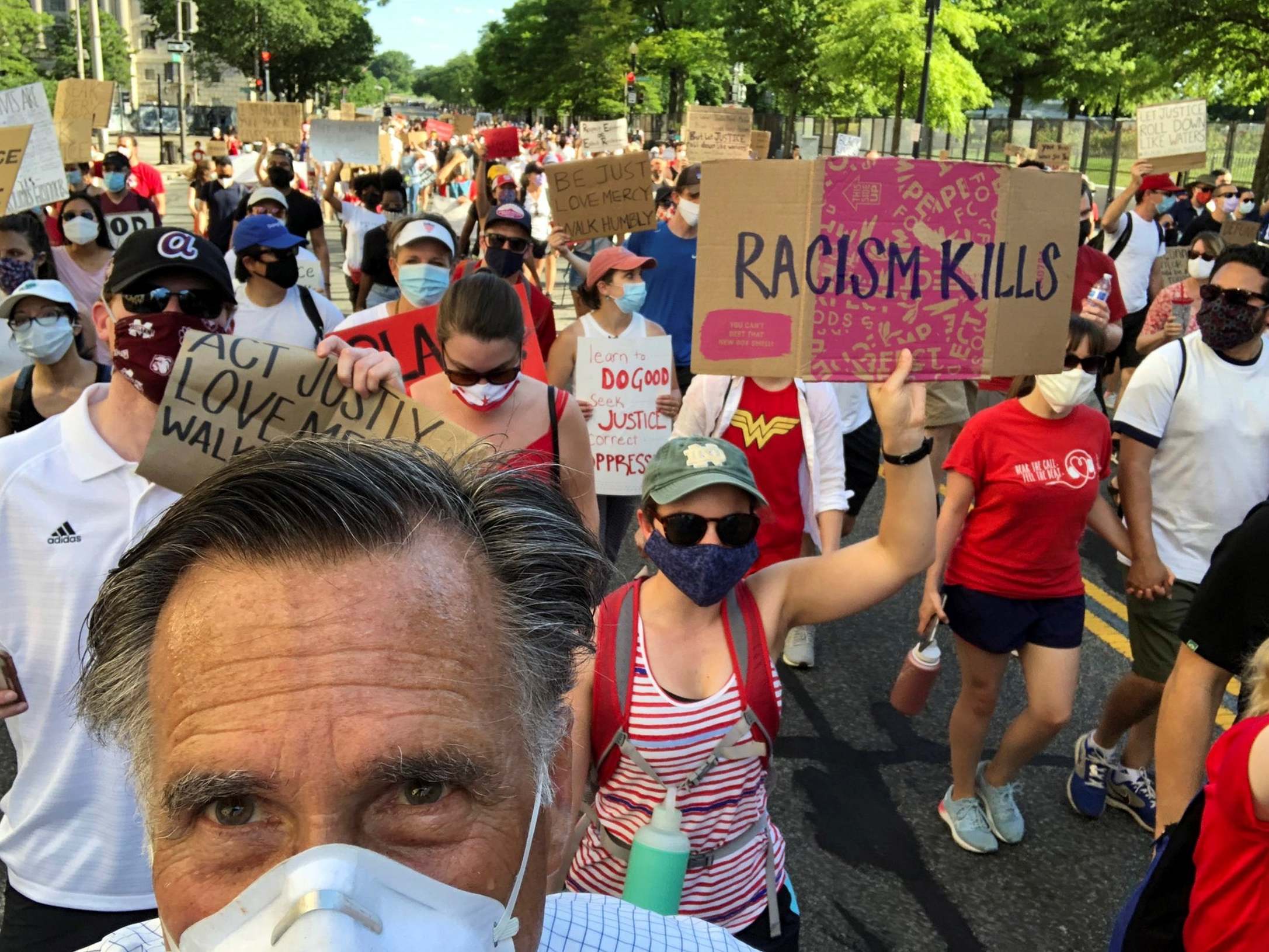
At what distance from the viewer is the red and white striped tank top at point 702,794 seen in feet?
8.54

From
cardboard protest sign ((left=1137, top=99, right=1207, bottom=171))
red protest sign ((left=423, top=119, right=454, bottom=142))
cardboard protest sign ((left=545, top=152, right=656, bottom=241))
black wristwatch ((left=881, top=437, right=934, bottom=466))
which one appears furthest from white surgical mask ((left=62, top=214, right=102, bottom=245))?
red protest sign ((left=423, top=119, right=454, bottom=142))

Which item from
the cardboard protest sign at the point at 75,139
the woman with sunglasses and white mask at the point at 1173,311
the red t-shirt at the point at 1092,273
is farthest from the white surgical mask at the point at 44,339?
the cardboard protest sign at the point at 75,139

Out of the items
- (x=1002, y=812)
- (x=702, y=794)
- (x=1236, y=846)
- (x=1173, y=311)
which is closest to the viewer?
(x=1236, y=846)

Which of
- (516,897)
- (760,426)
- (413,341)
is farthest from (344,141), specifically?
(516,897)

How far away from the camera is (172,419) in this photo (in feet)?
6.84

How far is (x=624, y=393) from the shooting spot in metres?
5.50

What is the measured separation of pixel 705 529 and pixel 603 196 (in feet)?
17.3

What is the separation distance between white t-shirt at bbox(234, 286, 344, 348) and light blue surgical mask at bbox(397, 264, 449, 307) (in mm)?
369

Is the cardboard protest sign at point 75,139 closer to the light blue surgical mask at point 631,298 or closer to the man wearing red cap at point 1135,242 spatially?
the light blue surgical mask at point 631,298

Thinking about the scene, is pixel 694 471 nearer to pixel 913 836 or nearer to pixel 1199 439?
pixel 913 836

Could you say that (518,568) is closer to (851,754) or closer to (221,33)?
(851,754)

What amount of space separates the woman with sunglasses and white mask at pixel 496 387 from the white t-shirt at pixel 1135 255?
7185 mm

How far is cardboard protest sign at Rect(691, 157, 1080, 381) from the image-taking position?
2764mm

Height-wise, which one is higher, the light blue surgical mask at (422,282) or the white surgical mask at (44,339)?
the light blue surgical mask at (422,282)
